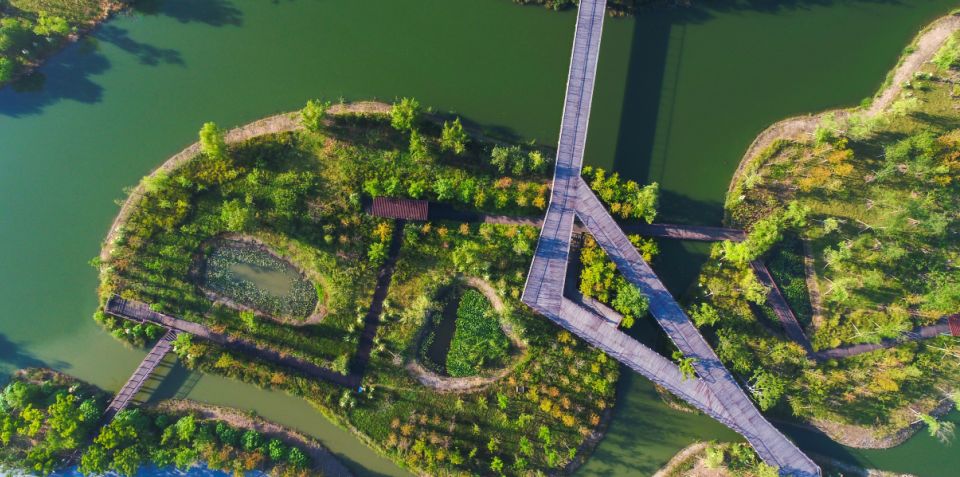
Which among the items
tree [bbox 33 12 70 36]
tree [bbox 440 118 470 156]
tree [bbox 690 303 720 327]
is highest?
tree [bbox 33 12 70 36]

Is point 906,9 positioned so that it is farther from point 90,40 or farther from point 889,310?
point 90,40

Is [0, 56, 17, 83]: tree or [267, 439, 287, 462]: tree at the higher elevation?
[0, 56, 17, 83]: tree

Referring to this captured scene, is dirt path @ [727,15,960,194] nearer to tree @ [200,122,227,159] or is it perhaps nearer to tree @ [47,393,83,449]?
tree @ [200,122,227,159]

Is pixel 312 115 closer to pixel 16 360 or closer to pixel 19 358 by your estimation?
pixel 19 358

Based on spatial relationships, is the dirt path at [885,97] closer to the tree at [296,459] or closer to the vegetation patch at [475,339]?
A: the vegetation patch at [475,339]

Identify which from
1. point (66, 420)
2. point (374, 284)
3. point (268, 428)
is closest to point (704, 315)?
point (374, 284)

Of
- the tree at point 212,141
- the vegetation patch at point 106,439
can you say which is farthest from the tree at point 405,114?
the vegetation patch at point 106,439

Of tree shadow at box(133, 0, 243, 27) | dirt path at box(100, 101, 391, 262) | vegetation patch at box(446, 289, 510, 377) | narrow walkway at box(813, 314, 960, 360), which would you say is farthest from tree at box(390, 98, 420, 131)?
narrow walkway at box(813, 314, 960, 360)

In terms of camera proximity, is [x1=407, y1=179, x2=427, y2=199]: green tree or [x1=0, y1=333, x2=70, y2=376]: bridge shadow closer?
[x1=407, y1=179, x2=427, y2=199]: green tree
